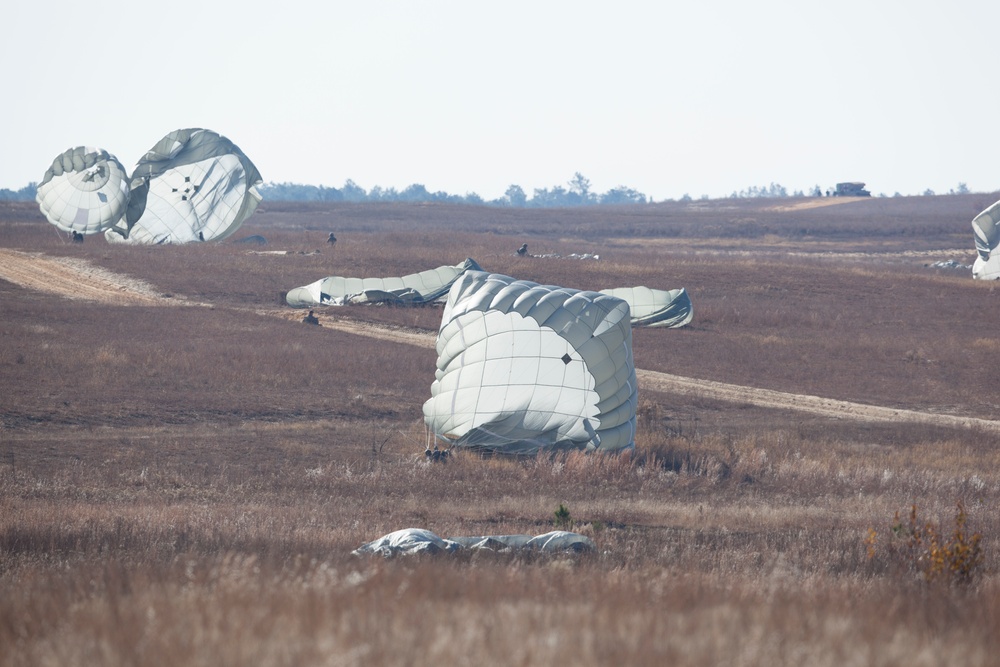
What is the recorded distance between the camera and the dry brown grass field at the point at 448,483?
19.9 ft

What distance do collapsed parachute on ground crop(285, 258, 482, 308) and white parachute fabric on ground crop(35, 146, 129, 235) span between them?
17.5 meters

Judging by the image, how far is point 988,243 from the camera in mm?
54656

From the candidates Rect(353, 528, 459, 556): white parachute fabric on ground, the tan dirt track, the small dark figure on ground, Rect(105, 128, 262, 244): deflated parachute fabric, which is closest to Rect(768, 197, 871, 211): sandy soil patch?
Rect(105, 128, 262, 244): deflated parachute fabric

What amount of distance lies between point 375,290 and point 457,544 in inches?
1150

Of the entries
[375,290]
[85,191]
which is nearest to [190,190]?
[85,191]

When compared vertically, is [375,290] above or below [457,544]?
above

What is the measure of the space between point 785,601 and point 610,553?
131 inches

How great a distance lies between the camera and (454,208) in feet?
399

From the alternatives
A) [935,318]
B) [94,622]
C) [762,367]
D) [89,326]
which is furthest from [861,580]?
[935,318]

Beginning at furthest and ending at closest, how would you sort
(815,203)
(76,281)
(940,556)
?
(815,203)
(76,281)
(940,556)

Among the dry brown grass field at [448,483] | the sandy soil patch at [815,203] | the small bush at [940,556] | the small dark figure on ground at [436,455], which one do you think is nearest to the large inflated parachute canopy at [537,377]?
the small dark figure on ground at [436,455]

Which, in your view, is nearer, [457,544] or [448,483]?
[457,544]

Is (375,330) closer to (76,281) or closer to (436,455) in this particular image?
(76,281)

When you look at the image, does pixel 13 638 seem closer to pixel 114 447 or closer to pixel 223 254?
pixel 114 447
